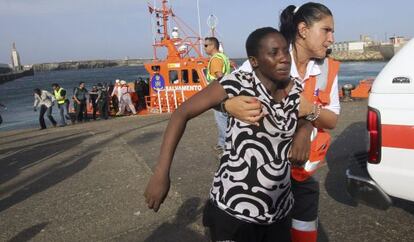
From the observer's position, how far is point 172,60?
1639 centimetres

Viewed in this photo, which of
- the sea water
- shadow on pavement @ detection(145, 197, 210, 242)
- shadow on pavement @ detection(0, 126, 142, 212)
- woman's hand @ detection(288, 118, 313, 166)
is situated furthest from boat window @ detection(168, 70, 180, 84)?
woman's hand @ detection(288, 118, 313, 166)

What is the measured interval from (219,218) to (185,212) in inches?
103

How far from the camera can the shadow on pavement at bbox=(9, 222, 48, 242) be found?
409 centimetres

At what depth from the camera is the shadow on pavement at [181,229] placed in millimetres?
3873

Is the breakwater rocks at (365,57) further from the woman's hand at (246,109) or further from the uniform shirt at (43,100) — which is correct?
the woman's hand at (246,109)

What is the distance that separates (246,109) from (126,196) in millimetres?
3803

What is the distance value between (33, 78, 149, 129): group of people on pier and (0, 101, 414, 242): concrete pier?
20.0 feet

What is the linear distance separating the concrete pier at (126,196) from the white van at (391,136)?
0.71 metres

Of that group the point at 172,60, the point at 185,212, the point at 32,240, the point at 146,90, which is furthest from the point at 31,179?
the point at 146,90

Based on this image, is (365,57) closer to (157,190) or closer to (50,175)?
(50,175)

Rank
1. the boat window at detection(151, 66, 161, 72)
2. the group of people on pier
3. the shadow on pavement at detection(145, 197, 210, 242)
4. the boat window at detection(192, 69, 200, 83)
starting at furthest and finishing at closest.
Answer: the boat window at detection(151, 66, 161, 72) → the boat window at detection(192, 69, 200, 83) → the group of people on pier → the shadow on pavement at detection(145, 197, 210, 242)

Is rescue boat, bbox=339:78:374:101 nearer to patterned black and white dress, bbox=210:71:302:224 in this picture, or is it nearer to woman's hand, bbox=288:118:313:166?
woman's hand, bbox=288:118:313:166

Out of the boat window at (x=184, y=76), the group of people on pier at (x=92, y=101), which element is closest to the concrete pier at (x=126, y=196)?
the group of people on pier at (x=92, y=101)

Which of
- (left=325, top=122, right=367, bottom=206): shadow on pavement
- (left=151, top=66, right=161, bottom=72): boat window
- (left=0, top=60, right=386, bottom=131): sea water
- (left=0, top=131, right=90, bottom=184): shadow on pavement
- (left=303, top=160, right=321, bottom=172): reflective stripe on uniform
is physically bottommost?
(left=0, top=60, right=386, bottom=131): sea water
